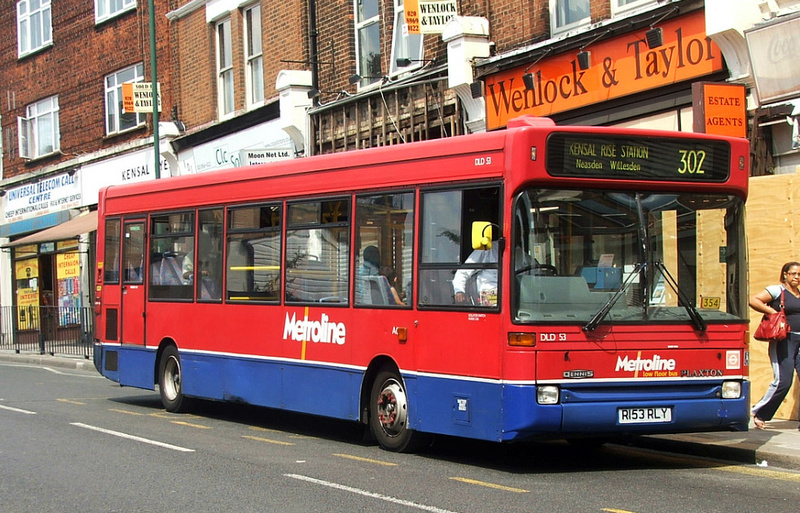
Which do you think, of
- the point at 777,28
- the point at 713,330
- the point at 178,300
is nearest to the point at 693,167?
the point at 713,330

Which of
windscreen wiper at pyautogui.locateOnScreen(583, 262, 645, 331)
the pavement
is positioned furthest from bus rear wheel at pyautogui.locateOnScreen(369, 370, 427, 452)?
the pavement

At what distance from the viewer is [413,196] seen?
33.4 ft

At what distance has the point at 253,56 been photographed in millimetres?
26000

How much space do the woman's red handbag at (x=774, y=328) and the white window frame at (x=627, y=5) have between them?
217 inches

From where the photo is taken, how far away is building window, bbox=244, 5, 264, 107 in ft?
84.7

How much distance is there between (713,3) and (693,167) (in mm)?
4565

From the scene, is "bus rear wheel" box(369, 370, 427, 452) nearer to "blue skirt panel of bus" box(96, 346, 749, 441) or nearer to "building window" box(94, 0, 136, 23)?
"blue skirt panel of bus" box(96, 346, 749, 441)

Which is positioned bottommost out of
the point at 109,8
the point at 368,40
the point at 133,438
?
the point at 133,438

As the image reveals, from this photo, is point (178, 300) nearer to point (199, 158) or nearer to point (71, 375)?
point (71, 375)

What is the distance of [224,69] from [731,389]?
19606mm

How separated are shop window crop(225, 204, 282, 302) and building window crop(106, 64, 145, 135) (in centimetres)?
1832

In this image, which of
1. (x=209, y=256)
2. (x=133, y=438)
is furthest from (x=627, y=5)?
(x=133, y=438)

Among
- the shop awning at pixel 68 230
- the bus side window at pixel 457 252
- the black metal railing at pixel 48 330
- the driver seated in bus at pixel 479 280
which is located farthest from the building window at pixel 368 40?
the driver seated in bus at pixel 479 280

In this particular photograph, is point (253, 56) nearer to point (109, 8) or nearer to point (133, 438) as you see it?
point (109, 8)
